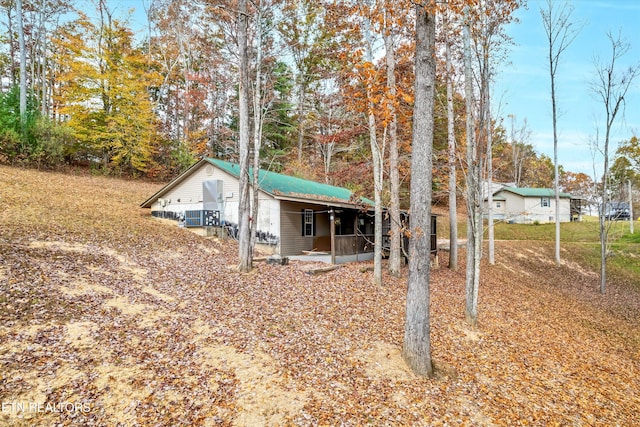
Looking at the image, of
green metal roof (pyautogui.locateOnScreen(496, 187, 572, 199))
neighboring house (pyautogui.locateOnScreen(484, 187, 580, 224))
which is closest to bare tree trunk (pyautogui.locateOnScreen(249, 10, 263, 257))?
neighboring house (pyautogui.locateOnScreen(484, 187, 580, 224))

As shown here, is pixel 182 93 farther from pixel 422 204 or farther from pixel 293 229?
pixel 422 204

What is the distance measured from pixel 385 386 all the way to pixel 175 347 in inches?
131

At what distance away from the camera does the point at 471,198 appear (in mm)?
7312

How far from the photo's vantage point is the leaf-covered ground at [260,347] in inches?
152

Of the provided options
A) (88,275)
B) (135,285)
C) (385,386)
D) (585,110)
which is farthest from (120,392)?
(585,110)

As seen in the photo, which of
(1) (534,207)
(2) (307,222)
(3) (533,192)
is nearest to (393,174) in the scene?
(2) (307,222)

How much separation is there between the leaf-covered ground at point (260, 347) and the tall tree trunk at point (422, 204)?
0.52m

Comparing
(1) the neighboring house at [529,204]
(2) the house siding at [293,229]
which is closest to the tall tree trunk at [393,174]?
(2) the house siding at [293,229]

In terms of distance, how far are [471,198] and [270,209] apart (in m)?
9.13

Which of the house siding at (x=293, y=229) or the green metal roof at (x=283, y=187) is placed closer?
the green metal roof at (x=283, y=187)

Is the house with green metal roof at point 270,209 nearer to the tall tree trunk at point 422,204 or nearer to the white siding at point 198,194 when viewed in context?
the white siding at point 198,194

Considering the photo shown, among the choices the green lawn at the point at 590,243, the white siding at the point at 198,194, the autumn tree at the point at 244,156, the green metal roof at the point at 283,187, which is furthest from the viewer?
the green lawn at the point at 590,243

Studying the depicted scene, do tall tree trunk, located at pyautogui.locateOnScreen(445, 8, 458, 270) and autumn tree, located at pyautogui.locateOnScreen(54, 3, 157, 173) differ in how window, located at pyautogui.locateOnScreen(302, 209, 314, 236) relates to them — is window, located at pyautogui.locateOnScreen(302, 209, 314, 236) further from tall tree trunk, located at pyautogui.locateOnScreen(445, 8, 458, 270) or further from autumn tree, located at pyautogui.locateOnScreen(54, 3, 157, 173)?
autumn tree, located at pyautogui.locateOnScreen(54, 3, 157, 173)

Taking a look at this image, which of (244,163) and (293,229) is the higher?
(244,163)
